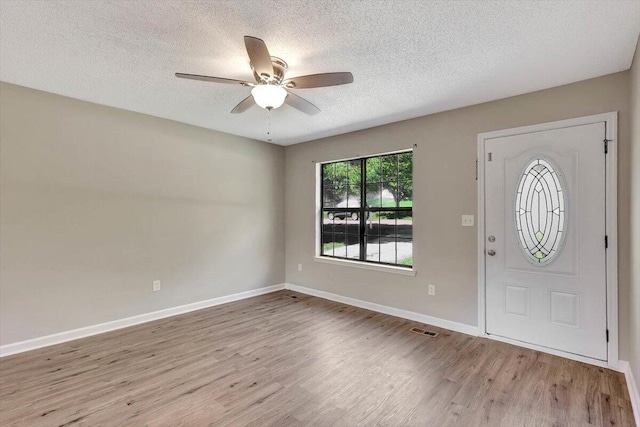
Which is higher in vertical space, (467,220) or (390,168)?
(390,168)

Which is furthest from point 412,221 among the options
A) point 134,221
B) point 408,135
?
point 134,221

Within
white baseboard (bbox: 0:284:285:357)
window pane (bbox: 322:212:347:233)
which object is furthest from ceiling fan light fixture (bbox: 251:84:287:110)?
white baseboard (bbox: 0:284:285:357)

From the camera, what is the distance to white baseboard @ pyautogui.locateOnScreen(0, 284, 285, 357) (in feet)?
9.23

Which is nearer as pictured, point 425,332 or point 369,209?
point 425,332

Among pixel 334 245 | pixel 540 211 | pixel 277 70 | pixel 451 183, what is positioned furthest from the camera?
pixel 334 245

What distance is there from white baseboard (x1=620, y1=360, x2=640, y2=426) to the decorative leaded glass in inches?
36.7

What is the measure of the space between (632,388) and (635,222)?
1.17 m

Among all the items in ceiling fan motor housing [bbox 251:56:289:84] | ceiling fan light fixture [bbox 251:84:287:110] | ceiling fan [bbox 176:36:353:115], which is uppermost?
ceiling fan motor housing [bbox 251:56:289:84]

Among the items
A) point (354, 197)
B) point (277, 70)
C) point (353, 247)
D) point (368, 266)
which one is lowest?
point (368, 266)

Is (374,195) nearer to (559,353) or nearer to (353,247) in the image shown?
(353,247)

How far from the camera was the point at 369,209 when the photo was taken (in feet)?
14.1

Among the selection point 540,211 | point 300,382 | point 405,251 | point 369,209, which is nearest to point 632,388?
point 540,211

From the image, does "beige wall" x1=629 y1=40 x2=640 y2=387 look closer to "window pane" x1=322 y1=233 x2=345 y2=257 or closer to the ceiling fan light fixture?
the ceiling fan light fixture

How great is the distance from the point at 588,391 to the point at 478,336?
3.33ft
